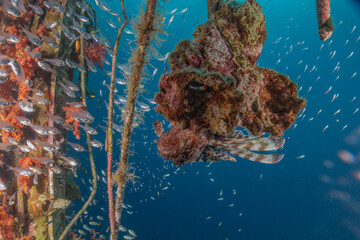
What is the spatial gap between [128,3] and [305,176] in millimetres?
49632

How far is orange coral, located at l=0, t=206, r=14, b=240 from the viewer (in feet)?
16.4

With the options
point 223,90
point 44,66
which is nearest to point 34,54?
point 44,66

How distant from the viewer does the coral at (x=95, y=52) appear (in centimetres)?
731

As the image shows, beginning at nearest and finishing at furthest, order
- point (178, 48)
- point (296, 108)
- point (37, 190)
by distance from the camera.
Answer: point (178, 48) → point (296, 108) → point (37, 190)

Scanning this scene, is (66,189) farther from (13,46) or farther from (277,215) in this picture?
(277,215)

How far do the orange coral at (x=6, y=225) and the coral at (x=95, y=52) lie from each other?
513cm

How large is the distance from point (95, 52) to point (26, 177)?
14.9ft

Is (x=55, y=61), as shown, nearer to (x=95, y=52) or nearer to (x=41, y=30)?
(x=41, y=30)

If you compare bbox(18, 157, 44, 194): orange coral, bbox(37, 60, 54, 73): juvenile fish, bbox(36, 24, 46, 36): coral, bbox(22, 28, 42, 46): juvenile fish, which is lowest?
bbox(18, 157, 44, 194): orange coral

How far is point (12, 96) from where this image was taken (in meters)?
5.85

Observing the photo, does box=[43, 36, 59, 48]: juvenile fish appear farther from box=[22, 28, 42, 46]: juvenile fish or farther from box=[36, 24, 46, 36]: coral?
box=[36, 24, 46, 36]: coral

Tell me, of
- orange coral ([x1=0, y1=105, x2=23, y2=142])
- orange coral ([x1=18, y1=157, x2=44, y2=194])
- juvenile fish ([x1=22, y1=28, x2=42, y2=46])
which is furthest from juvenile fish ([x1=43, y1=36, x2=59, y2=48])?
orange coral ([x1=18, y1=157, x2=44, y2=194])

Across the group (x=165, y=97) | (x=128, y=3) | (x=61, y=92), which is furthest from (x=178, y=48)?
(x=128, y=3)

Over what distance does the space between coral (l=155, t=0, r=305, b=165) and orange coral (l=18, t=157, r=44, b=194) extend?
16.2 ft
